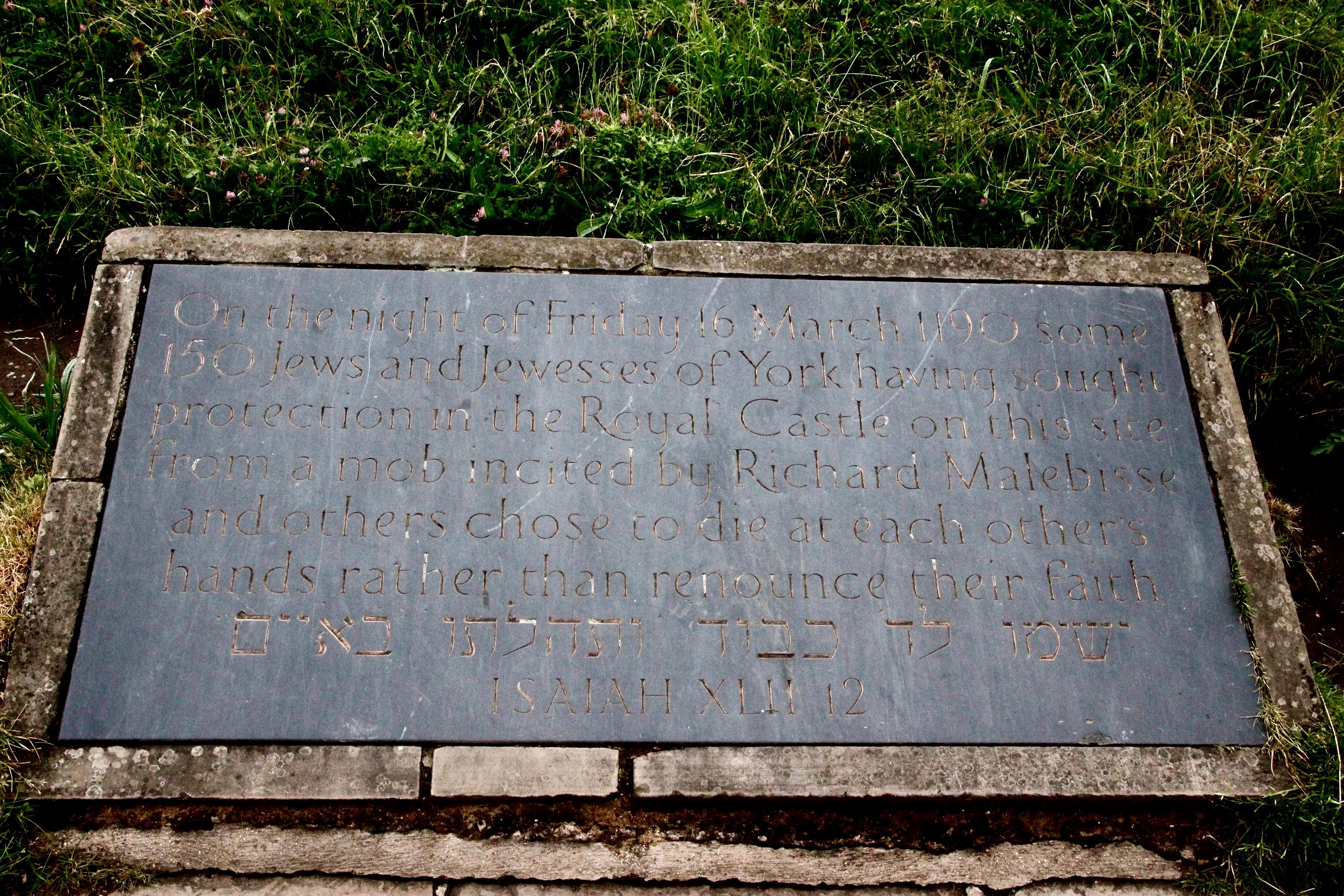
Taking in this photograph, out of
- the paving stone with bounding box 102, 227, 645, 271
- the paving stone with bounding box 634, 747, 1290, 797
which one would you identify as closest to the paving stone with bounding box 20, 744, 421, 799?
the paving stone with bounding box 634, 747, 1290, 797

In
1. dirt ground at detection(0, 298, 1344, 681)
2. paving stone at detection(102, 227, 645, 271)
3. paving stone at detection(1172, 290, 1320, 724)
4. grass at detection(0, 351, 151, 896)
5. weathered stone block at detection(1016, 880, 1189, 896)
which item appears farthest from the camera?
dirt ground at detection(0, 298, 1344, 681)

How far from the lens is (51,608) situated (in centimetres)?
243

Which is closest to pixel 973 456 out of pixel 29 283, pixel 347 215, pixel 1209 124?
pixel 1209 124

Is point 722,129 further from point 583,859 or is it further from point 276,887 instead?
point 276,887

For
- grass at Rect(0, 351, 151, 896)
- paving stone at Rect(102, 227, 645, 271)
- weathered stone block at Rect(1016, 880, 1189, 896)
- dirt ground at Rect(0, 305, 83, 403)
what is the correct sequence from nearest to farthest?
1. grass at Rect(0, 351, 151, 896)
2. weathered stone block at Rect(1016, 880, 1189, 896)
3. paving stone at Rect(102, 227, 645, 271)
4. dirt ground at Rect(0, 305, 83, 403)

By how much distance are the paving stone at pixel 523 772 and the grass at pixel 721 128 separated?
1.80 metres

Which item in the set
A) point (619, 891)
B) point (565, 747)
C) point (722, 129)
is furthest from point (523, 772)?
point (722, 129)

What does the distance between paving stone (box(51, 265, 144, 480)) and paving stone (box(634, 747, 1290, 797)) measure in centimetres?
179

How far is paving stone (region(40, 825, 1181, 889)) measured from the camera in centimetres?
230

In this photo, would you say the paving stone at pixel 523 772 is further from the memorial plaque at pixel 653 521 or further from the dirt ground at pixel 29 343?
the dirt ground at pixel 29 343

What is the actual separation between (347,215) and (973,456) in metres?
2.33

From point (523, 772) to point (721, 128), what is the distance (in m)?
2.43

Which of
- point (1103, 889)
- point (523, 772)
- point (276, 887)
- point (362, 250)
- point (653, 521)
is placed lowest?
point (276, 887)

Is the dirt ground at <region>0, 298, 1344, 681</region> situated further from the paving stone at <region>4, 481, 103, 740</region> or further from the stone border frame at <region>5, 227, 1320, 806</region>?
the paving stone at <region>4, 481, 103, 740</region>
